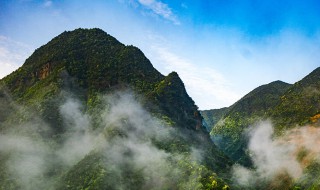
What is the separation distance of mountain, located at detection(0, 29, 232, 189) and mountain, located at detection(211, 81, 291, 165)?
6059 centimetres

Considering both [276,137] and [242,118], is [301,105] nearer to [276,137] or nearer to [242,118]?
[276,137]

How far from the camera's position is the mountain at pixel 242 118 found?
163150mm

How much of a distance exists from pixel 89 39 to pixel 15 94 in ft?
105

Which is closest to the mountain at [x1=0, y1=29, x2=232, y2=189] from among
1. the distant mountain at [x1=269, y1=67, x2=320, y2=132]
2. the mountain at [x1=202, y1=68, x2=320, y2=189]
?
the mountain at [x1=202, y1=68, x2=320, y2=189]

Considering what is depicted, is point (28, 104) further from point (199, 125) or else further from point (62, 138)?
point (199, 125)

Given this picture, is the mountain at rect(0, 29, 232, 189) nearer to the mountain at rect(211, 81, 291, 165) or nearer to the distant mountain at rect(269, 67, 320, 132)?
the distant mountain at rect(269, 67, 320, 132)

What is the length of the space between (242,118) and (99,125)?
108m

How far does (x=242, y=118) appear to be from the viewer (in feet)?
597

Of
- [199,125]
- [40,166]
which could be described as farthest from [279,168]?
[40,166]

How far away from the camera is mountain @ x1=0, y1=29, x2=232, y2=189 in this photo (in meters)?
71.2

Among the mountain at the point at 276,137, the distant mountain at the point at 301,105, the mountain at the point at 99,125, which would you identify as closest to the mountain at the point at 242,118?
the mountain at the point at 276,137

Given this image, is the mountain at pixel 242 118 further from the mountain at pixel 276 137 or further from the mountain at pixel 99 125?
the mountain at pixel 99 125

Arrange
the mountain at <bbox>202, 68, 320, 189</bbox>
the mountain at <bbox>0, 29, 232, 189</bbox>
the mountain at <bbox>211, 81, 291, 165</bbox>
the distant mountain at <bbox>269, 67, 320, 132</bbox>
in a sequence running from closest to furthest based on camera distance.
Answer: the mountain at <bbox>0, 29, 232, 189</bbox>
the mountain at <bbox>202, 68, 320, 189</bbox>
the distant mountain at <bbox>269, 67, 320, 132</bbox>
the mountain at <bbox>211, 81, 291, 165</bbox>

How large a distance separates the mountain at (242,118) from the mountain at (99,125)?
6059 cm
